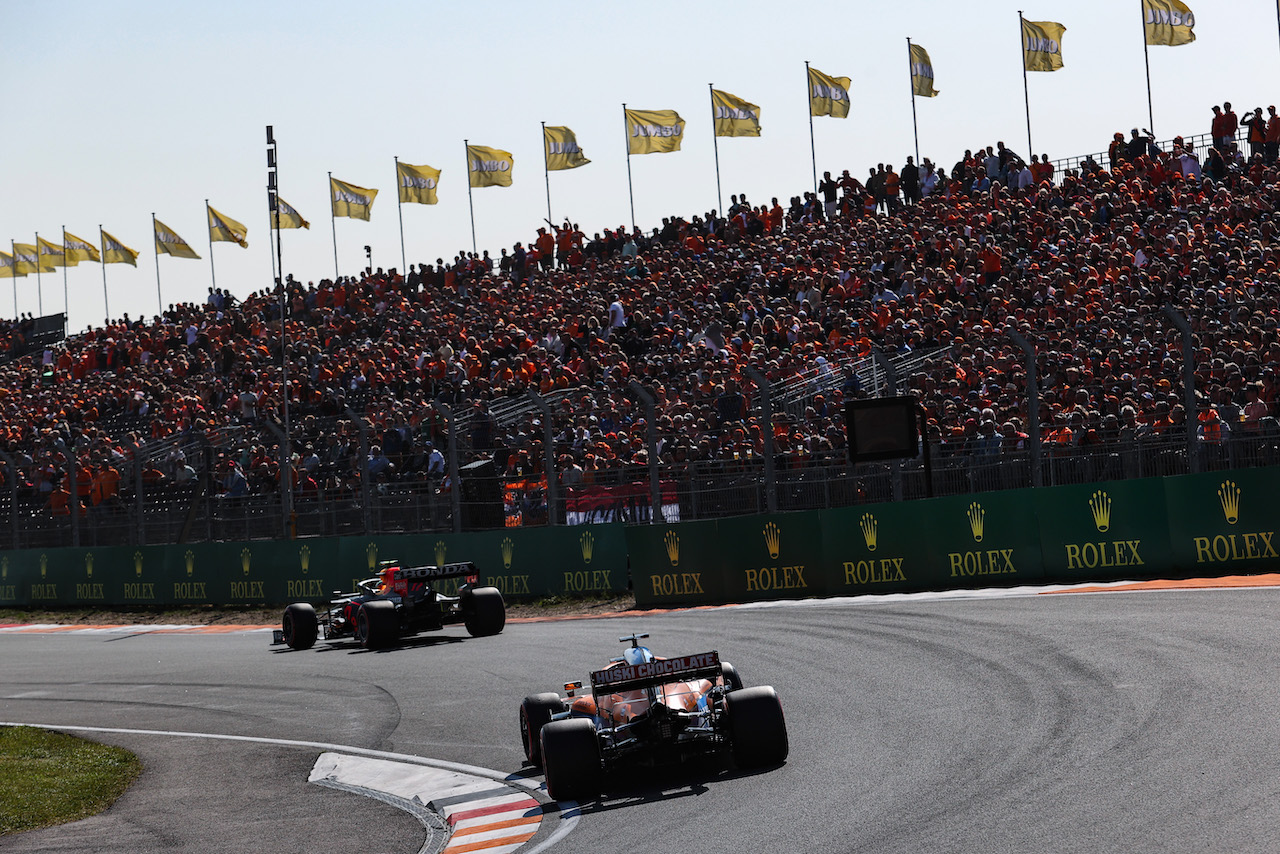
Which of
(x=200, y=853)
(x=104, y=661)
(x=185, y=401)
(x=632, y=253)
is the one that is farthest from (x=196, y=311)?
(x=200, y=853)

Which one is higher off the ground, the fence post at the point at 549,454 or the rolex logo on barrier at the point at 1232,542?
the fence post at the point at 549,454

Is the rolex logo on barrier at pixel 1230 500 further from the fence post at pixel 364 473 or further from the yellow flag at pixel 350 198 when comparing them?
the yellow flag at pixel 350 198

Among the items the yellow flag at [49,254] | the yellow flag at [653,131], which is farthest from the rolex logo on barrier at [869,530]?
the yellow flag at [49,254]

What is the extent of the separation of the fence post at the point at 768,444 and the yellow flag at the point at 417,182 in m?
28.9

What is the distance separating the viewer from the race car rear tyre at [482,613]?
17766mm

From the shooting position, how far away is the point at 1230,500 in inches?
632

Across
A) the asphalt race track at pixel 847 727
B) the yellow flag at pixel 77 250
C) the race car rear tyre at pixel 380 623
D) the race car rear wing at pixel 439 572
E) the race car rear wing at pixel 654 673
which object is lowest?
the asphalt race track at pixel 847 727

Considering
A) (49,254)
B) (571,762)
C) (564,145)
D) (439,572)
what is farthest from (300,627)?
(49,254)

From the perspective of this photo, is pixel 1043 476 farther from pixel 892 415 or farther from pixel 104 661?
pixel 104 661

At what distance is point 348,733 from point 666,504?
888 centimetres

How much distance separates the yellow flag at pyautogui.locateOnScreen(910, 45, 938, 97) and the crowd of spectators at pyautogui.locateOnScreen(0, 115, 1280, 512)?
602 cm

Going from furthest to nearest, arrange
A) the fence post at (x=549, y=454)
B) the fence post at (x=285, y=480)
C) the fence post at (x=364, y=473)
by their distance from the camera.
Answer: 1. the fence post at (x=285, y=480)
2. the fence post at (x=364, y=473)
3. the fence post at (x=549, y=454)

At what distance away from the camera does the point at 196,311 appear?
45.5 metres

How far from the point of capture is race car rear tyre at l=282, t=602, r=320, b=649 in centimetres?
1895
